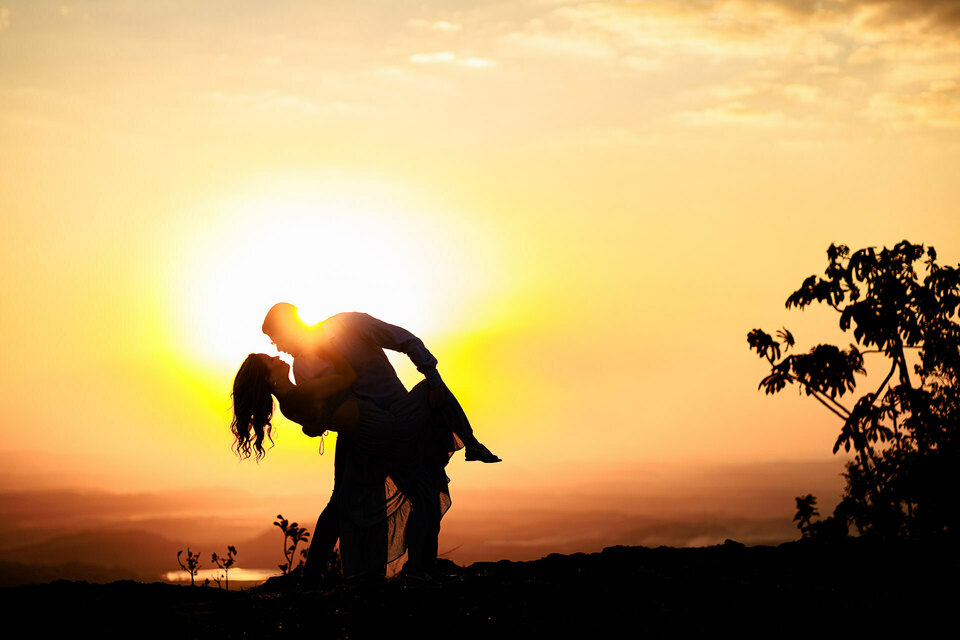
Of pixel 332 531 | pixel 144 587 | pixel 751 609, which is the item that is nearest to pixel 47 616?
pixel 144 587

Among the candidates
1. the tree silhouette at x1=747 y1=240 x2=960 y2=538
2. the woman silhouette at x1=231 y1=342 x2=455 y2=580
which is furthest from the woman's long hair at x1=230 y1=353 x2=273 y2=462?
the tree silhouette at x1=747 y1=240 x2=960 y2=538

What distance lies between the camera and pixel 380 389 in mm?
10141

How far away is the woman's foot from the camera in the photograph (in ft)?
32.8

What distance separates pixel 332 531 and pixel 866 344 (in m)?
8.79

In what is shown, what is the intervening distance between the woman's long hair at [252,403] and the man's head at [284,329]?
21 cm

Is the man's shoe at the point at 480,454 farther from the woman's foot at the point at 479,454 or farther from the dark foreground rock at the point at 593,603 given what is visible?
the dark foreground rock at the point at 593,603

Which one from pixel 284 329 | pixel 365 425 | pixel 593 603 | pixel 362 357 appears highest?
pixel 284 329

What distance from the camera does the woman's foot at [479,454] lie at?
10.0 metres

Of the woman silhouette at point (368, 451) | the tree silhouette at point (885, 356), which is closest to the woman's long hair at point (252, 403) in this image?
the woman silhouette at point (368, 451)

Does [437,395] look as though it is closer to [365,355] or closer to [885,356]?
[365,355]

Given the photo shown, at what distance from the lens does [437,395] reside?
998cm

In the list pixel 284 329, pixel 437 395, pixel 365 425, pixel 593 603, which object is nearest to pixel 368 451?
pixel 365 425

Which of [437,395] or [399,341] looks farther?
[437,395]

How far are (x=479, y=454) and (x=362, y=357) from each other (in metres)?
1.39
